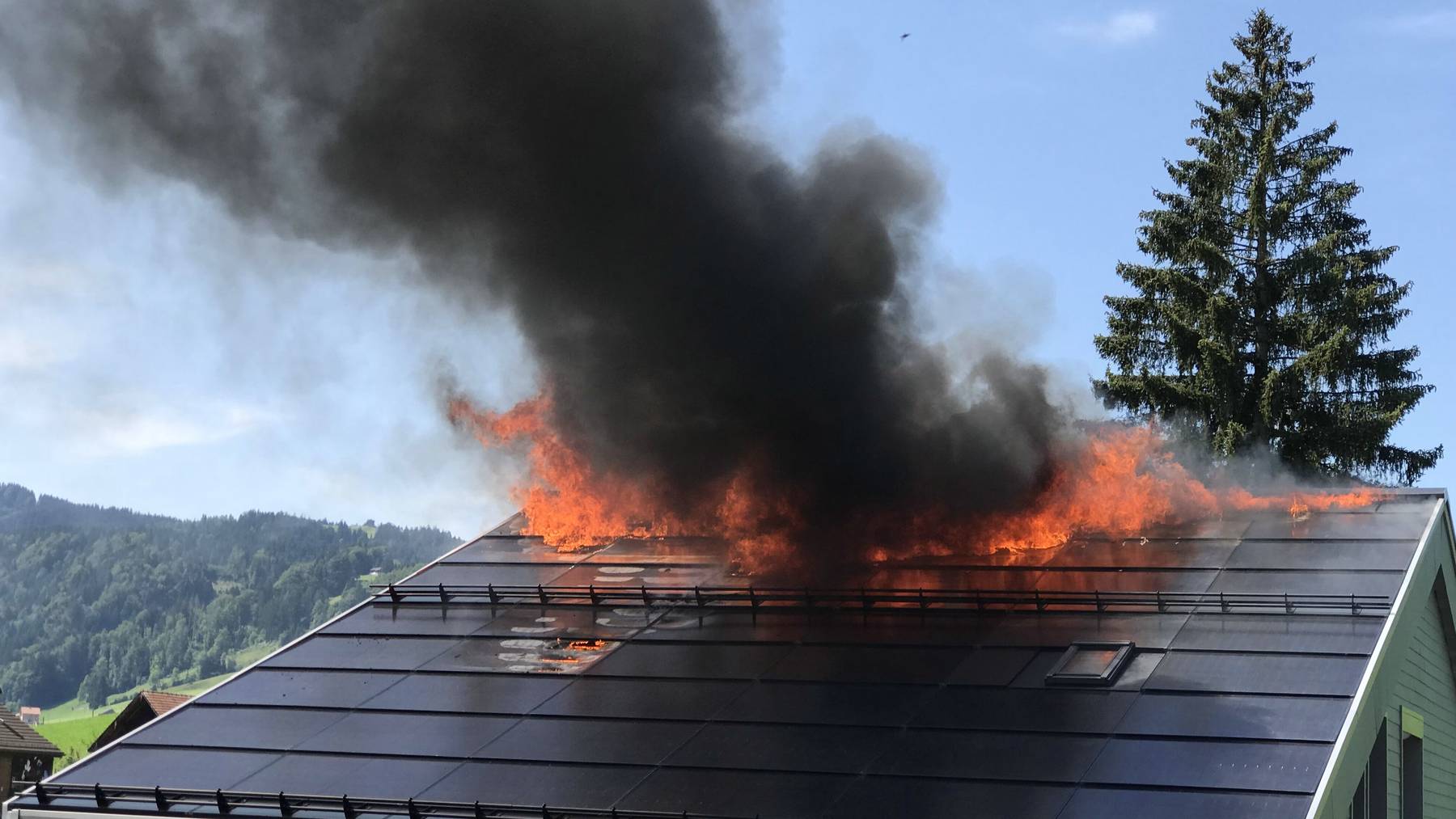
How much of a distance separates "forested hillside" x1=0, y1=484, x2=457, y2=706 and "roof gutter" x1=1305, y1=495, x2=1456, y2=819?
150m

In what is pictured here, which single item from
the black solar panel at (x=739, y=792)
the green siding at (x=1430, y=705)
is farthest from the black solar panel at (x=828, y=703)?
the green siding at (x=1430, y=705)

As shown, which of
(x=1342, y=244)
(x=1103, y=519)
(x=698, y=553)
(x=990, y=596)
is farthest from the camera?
(x=1342, y=244)

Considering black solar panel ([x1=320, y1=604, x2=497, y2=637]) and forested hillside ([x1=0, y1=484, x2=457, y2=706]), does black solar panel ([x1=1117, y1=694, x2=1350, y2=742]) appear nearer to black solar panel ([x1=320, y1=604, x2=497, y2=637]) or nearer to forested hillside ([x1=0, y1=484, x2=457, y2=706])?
black solar panel ([x1=320, y1=604, x2=497, y2=637])

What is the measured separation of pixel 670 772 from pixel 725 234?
7389mm

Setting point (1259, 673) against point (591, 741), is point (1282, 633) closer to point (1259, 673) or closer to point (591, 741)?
point (1259, 673)

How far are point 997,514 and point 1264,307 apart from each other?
67.4 ft

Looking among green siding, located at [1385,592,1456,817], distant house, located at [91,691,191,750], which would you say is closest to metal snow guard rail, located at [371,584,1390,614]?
green siding, located at [1385,592,1456,817]

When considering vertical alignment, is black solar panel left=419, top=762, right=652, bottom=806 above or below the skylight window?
below

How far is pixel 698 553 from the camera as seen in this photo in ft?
64.8

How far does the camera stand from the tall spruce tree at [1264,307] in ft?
113

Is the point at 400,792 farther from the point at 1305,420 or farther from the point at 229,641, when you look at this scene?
the point at 229,641

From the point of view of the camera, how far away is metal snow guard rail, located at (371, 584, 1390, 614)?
15328mm

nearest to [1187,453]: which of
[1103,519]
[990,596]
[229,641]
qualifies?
[1103,519]

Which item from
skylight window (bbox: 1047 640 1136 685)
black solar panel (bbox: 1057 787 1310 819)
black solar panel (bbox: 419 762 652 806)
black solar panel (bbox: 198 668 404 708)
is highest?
black solar panel (bbox: 198 668 404 708)
